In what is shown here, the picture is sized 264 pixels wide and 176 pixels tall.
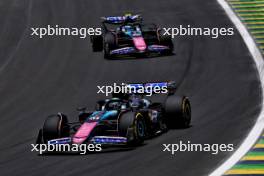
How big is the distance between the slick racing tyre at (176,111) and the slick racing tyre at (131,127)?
1.34 meters

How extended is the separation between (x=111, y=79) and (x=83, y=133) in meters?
9.48

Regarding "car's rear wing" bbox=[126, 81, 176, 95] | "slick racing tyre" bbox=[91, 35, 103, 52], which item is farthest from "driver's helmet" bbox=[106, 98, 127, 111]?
"slick racing tyre" bbox=[91, 35, 103, 52]

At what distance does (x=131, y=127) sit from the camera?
63.2ft

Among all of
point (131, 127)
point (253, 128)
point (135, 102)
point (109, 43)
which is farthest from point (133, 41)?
point (131, 127)

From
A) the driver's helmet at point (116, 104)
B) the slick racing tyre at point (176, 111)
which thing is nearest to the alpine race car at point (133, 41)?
the slick racing tyre at point (176, 111)

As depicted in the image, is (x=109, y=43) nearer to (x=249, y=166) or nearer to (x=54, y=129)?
(x=54, y=129)

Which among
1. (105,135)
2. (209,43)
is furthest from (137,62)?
(105,135)

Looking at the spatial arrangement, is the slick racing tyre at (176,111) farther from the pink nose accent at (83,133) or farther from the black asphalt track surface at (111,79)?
the pink nose accent at (83,133)

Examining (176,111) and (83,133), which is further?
(176,111)

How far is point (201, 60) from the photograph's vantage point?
30.4 m

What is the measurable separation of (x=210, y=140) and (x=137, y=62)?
37.6 feet

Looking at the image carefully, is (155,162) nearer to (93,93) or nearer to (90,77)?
(93,93)

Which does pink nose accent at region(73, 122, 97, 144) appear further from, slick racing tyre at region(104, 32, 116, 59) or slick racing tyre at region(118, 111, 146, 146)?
slick racing tyre at region(104, 32, 116, 59)

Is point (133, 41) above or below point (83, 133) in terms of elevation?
above
